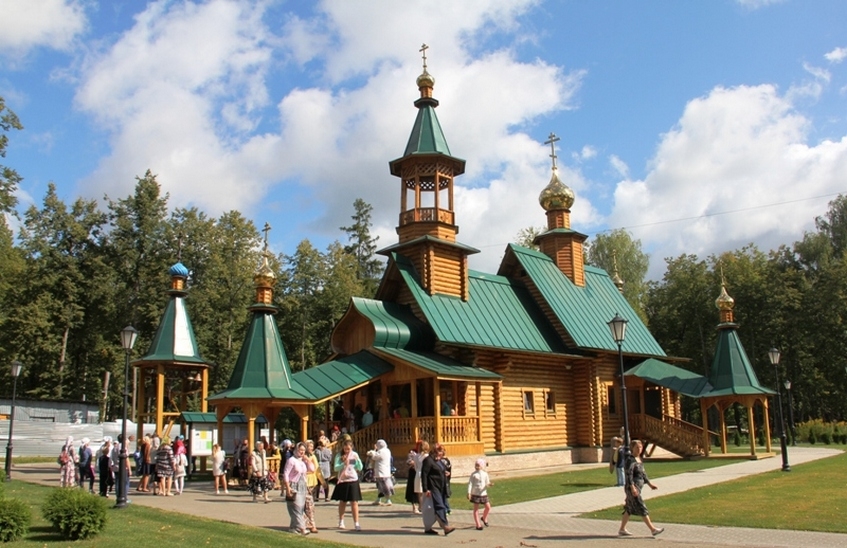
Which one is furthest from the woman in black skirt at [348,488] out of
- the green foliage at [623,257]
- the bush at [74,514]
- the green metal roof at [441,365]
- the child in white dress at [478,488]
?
the green foliage at [623,257]

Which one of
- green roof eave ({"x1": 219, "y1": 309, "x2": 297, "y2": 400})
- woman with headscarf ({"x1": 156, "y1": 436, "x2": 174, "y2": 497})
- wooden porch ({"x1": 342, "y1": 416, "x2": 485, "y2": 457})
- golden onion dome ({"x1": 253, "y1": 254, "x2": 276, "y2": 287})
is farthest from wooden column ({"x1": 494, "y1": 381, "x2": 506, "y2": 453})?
woman with headscarf ({"x1": 156, "y1": 436, "x2": 174, "y2": 497})

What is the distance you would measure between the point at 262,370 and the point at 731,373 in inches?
685

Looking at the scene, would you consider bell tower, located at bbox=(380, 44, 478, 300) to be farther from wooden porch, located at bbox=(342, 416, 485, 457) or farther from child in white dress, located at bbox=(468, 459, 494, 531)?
child in white dress, located at bbox=(468, 459, 494, 531)

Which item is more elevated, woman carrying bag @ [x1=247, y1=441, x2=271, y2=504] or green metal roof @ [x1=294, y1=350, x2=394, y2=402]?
green metal roof @ [x1=294, y1=350, x2=394, y2=402]

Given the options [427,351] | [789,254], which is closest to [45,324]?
[427,351]

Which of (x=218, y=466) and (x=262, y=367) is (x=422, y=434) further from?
(x=218, y=466)

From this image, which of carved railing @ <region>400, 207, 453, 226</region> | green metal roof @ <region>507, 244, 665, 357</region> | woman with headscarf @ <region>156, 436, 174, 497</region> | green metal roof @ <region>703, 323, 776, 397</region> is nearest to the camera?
woman with headscarf @ <region>156, 436, 174, 497</region>

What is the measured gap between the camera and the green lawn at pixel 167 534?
1029cm

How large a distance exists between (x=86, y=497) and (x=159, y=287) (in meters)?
35.6

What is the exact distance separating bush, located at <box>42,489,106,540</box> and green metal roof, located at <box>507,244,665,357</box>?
19.3 m

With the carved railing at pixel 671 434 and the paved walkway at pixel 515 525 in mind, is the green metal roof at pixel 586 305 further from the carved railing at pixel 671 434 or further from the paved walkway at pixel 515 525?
the paved walkway at pixel 515 525

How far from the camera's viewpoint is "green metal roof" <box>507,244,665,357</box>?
1112 inches

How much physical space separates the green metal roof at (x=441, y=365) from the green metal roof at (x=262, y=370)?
3.17 metres

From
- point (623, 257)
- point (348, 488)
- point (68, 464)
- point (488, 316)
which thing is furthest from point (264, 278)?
point (623, 257)
